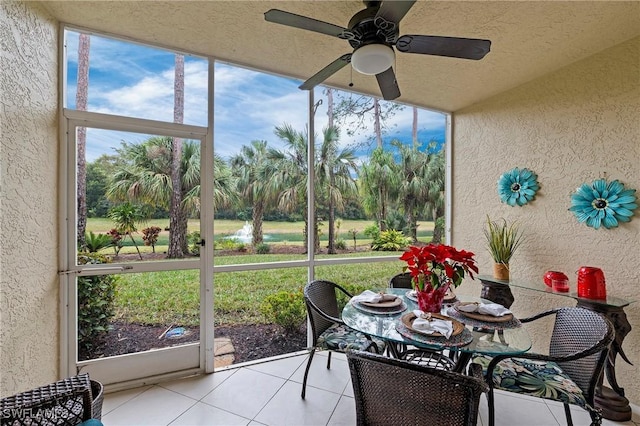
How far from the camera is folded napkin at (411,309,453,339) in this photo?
1.55 meters

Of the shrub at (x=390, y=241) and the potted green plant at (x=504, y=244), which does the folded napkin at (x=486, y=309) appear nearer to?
the potted green plant at (x=504, y=244)

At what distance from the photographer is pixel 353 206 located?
130 inches

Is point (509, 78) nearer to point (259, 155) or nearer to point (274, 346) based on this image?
point (259, 155)

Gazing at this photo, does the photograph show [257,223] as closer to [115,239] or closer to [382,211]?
[115,239]

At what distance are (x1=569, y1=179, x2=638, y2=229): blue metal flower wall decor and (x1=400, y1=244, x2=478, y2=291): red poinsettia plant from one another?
4.73 feet

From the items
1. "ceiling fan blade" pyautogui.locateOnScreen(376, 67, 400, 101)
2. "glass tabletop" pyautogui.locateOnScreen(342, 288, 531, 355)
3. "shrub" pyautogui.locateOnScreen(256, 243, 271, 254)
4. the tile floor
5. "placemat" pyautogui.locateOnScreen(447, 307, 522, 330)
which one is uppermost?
"ceiling fan blade" pyautogui.locateOnScreen(376, 67, 400, 101)

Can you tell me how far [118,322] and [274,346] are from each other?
1.41m

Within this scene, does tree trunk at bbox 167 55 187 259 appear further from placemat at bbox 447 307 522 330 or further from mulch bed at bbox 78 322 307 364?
placemat at bbox 447 307 522 330

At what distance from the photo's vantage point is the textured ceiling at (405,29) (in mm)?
1899

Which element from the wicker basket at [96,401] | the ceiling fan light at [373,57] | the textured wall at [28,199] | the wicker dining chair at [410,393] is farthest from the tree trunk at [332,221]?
the textured wall at [28,199]

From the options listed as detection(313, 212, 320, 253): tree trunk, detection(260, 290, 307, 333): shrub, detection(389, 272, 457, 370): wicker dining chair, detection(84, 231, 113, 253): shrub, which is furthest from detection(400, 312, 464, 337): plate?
detection(84, 231, 113, 253): shrub

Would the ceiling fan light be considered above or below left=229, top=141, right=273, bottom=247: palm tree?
above

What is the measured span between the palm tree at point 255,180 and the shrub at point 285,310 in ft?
2.13

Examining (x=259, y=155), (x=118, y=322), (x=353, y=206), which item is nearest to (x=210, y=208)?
(x=259, y=155)
